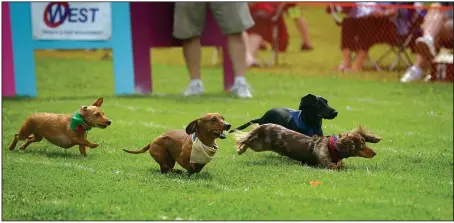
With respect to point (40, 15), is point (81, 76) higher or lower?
lower

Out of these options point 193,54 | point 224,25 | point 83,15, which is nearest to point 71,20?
point 83,15

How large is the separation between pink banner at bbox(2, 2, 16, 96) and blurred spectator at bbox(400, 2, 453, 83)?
5.77 m

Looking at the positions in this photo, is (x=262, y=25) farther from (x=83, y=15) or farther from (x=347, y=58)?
(x=83, y=15)

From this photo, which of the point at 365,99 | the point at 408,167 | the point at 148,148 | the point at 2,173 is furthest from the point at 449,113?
the point at 2,173

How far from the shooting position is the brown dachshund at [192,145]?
5.69 m

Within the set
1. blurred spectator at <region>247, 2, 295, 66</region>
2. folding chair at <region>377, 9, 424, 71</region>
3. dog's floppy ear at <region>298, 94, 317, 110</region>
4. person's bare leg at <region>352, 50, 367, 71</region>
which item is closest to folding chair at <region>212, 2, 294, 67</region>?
blurred spectator at <region>247, 2, 295, 66</region>

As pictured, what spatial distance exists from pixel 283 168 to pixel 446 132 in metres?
2.80

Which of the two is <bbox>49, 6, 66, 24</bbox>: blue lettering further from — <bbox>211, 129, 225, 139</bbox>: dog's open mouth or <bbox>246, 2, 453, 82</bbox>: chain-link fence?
<bbox>211, 129, 225, 139</bbox>: dog's open mouth

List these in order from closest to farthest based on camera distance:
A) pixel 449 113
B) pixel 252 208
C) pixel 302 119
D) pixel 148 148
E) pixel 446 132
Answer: pixel 252 208 < pixel 148 148 < pixel 302 119 < pixel 446 132 < pixel 449 113

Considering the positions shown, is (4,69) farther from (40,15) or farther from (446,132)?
(446,132)

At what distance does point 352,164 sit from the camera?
6445mm

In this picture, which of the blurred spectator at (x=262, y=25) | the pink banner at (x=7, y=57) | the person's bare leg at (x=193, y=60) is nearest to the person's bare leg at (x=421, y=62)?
the blurred spectator at (x=262, y=25)

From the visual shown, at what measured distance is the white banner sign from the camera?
11031mm

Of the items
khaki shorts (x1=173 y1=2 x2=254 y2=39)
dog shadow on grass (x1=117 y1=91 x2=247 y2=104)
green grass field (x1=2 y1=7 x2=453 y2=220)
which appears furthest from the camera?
khaki shorts (x1=173 y1=2 x2=254 y2=39)
